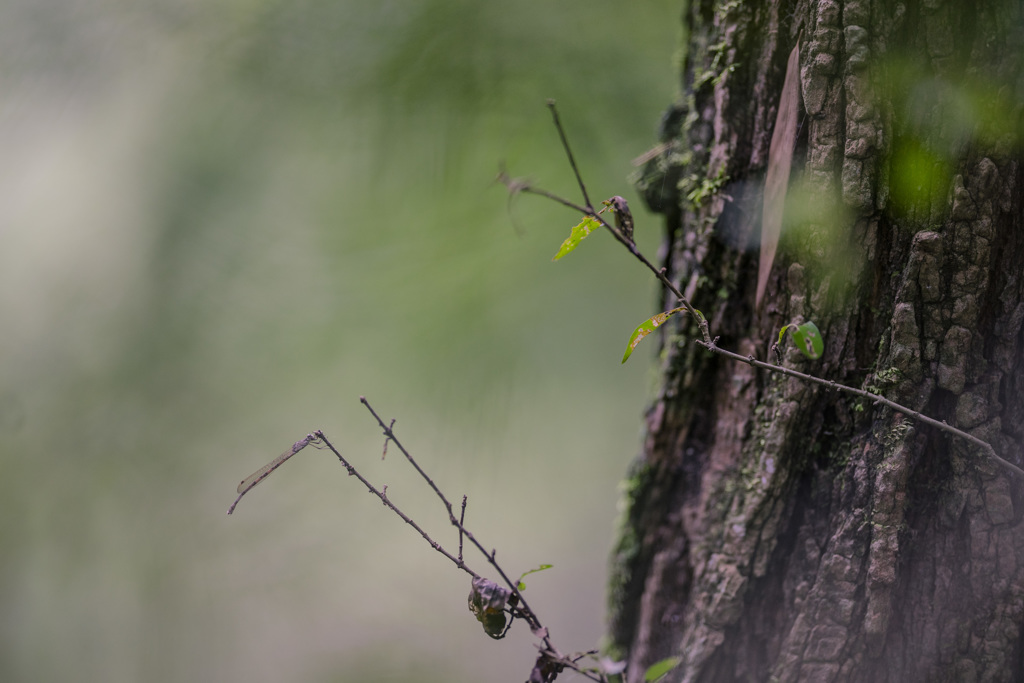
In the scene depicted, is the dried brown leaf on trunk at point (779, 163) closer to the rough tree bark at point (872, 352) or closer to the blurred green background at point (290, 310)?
the rough tree bark at point (872, 352)

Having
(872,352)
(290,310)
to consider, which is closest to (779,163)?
(872,352)

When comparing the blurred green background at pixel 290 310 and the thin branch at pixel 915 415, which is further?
the blurred green background at pixel 290 310

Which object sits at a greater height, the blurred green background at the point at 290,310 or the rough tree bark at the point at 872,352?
the blurred green background at the point at 290,310

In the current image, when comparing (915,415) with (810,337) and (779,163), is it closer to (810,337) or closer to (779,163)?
(810,337)

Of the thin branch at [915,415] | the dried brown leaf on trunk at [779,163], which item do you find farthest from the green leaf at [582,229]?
the dried brown leaf on trunk at [779,163]

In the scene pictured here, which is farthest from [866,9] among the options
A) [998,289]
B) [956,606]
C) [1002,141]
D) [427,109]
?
[427,109]

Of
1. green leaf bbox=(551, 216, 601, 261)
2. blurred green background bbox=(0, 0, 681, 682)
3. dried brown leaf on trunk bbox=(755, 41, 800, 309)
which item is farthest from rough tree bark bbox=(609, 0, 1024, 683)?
blurred green background bbox=(0, 0, 681, 682)

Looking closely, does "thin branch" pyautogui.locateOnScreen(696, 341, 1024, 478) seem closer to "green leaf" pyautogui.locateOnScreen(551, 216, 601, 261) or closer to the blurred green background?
"green leaf" pyautogui.locateOnScreen(551, 216, 601, 261)
